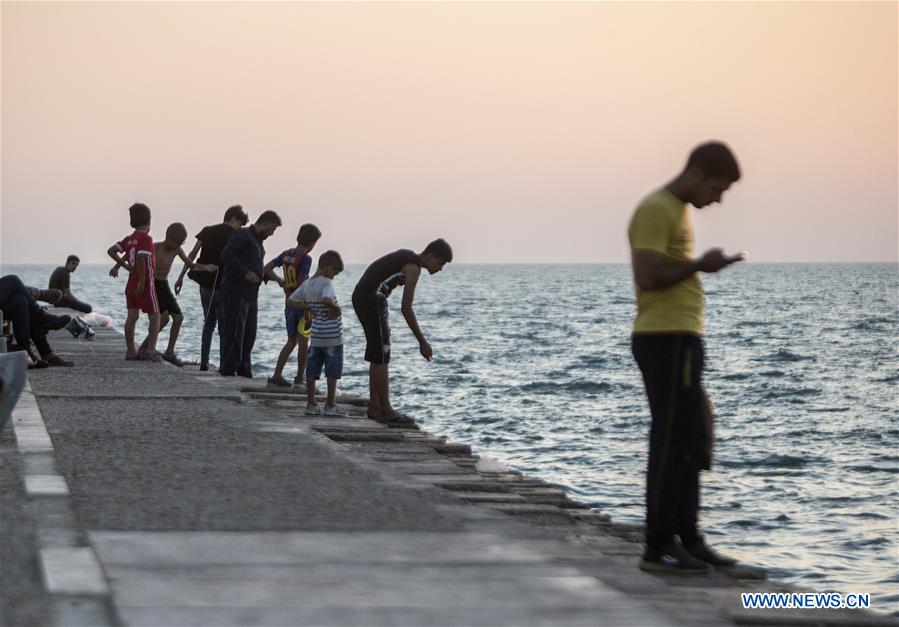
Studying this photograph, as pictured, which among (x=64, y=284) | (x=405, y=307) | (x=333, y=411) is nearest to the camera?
(x=405, y=307)

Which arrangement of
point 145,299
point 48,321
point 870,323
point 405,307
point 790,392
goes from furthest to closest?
point 870,323 → point 790,392 → point 145,299 → point 48,321 → point 405,307

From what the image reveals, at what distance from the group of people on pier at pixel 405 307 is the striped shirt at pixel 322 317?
0.04 ft

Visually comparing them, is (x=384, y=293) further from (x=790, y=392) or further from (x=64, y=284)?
(x=790, y=392)

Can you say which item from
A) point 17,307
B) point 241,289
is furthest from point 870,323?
point 17,307

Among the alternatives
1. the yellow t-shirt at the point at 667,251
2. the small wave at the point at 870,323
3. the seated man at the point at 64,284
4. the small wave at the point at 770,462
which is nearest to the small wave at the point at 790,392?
the small wave at the point at 770,462

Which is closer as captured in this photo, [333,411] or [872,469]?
[333,411]

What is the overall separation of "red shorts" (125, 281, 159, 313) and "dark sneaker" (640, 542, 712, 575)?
374 inches

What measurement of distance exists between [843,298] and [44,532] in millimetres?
93174

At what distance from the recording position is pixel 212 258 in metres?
14.8

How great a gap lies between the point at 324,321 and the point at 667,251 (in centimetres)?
556

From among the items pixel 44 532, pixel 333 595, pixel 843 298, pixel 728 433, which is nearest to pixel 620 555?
pixel 333 595

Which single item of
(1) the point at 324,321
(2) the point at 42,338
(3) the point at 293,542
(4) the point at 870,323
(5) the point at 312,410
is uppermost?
(1) the point at 324,321

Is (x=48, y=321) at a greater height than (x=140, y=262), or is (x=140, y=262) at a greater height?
(x=140, y=262)

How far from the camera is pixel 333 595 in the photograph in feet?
15.2
